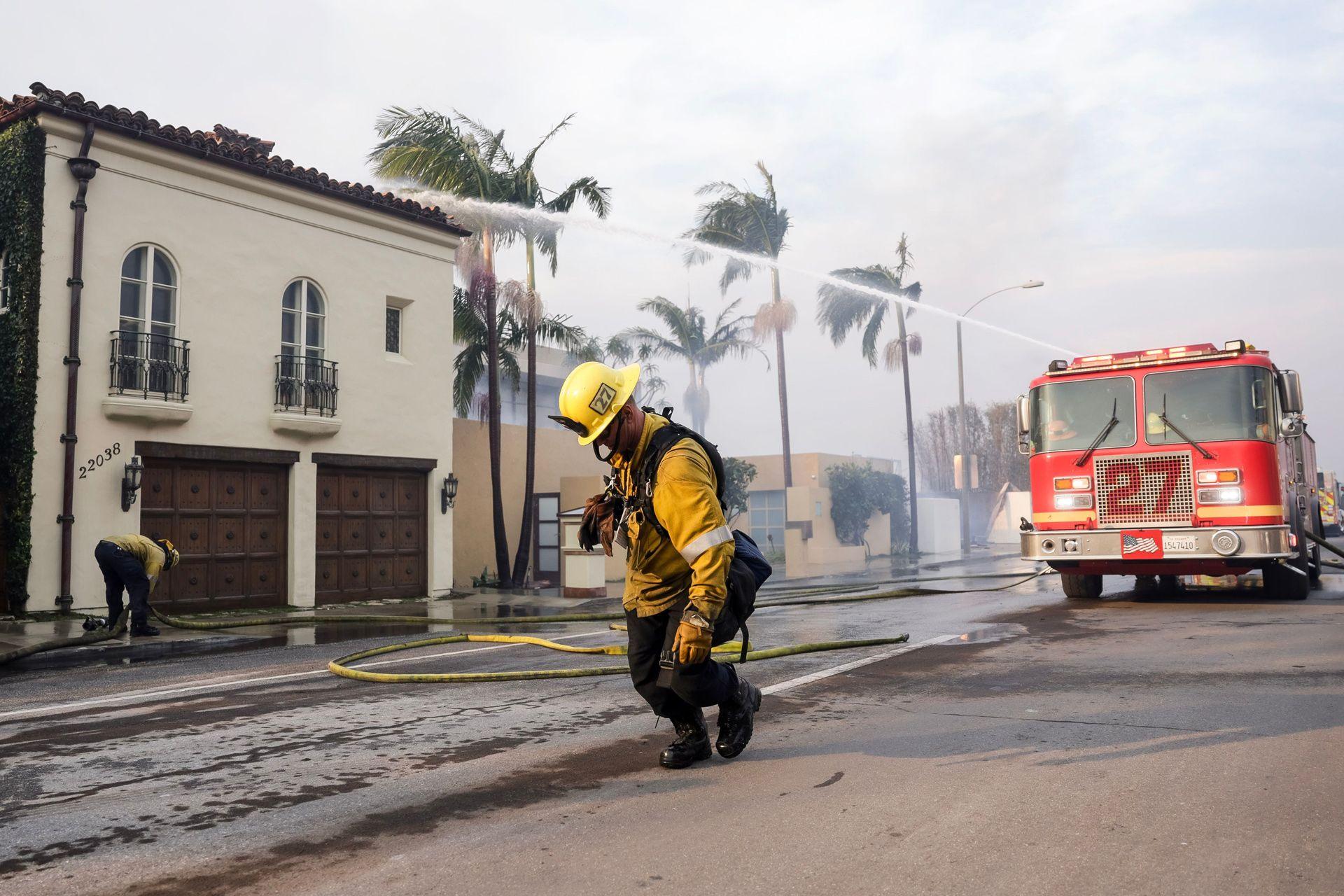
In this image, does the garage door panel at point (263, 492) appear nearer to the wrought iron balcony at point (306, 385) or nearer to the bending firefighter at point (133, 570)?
the wrought iron balcony at point (306, 385)

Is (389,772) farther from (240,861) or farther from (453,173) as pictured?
(453,173)

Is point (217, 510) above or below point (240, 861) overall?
above

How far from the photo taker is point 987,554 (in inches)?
1467

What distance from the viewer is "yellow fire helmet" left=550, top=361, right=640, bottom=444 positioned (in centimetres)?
442

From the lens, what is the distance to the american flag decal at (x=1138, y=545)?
1194 centimetres

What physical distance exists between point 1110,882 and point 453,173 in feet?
64.3

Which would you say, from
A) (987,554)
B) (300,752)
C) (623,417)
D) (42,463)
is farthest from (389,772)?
(987,554)

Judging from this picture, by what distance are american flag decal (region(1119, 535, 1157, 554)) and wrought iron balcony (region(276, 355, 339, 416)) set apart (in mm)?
11703

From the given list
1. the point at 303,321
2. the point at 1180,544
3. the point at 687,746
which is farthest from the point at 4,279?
the point at 1180,544

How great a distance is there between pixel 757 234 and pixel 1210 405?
77.4 feet

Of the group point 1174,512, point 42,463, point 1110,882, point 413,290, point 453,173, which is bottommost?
point 1110,882

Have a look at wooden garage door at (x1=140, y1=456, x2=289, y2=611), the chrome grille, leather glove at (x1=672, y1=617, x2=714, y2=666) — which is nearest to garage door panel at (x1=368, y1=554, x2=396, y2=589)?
wooden garage door at (x1=140, y1=456, x2=289, y2=611)

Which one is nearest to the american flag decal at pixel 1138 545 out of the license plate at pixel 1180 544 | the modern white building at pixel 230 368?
the license plate at pixel 1180 544

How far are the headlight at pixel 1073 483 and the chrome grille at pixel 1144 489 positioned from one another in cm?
12
